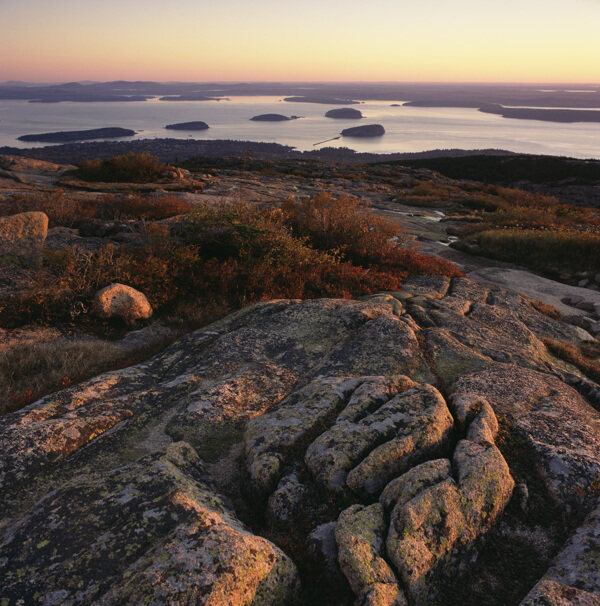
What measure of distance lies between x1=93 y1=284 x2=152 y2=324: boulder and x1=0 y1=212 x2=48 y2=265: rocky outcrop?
322 centimetres

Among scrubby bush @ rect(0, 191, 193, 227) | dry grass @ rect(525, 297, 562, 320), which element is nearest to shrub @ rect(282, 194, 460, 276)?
dry grass @ rect(525, 297, 562, 320)

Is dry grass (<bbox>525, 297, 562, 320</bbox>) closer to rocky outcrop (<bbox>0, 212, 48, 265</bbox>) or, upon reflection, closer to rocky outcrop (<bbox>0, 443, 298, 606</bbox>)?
rocky outcrop (<bbox>0, 443, 298, 606</bbox>)

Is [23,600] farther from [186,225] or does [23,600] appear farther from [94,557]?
[186,225]

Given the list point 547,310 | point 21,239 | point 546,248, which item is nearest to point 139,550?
point 21,239

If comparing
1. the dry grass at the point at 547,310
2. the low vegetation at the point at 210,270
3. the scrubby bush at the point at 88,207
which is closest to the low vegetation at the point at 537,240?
the dry grass at the point at 547,310

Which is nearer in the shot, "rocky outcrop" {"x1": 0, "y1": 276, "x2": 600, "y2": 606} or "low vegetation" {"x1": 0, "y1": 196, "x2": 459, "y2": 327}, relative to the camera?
"rocky outcrop" {"x1": 0, "y1": 276, "x2": 600, "y2": 606}

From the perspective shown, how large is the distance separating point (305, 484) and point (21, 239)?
1133cm

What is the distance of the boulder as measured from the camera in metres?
9.37

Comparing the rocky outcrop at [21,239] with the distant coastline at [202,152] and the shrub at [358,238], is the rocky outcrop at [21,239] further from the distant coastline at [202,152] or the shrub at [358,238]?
the distant coastline at [202,152]

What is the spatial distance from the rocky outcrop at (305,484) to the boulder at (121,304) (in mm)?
2507

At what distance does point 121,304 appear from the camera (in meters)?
9.55

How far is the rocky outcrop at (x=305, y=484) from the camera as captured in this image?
3334 millimetres

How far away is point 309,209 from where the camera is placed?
17000 millimetres

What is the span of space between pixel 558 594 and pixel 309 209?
15.4 m
